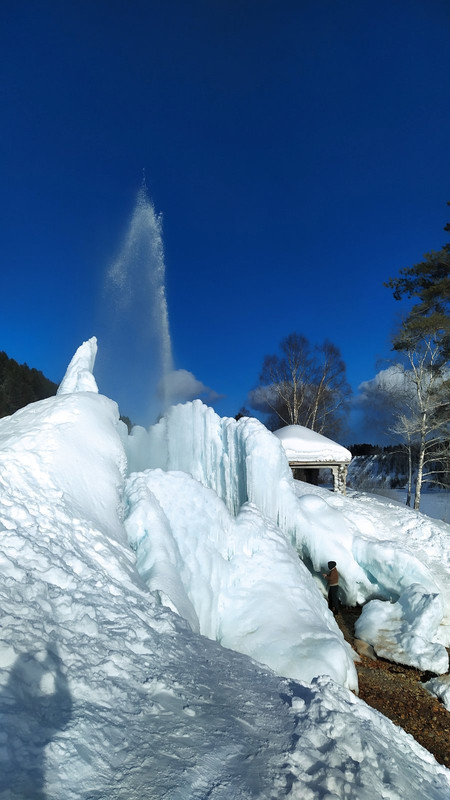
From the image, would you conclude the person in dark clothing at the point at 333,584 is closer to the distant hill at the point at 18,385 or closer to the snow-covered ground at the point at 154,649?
the snow-covered ground at the point at 154,649

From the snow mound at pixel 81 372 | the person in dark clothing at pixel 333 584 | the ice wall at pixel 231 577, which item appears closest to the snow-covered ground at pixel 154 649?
the ice wall at pixel 231 577

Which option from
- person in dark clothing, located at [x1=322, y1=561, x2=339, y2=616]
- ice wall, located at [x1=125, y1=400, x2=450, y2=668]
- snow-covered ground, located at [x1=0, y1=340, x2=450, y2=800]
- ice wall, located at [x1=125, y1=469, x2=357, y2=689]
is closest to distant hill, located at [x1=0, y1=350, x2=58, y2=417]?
ice wall, located at [x1=125, y1=400, x2=450, y2=668]

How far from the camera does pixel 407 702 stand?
659 cm

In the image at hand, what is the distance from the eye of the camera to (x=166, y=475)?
268 inches

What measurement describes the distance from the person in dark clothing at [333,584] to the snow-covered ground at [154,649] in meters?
1.69

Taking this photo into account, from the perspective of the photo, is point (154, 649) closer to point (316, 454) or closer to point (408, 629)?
point (408, 629)

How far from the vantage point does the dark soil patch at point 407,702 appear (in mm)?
5785

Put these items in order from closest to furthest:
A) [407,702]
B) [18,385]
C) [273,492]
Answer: [407,702]
[273,492]
[18,385]

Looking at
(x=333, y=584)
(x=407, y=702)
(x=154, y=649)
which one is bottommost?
(x=407, y=702)

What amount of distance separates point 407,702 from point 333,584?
266 centimetres

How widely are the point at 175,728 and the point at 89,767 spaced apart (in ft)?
1.71

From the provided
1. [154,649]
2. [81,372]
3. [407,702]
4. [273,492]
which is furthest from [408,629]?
[81,372]

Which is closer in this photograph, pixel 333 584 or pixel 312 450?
pixel 333 584

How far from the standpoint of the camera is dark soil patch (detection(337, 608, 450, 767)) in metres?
5.79
